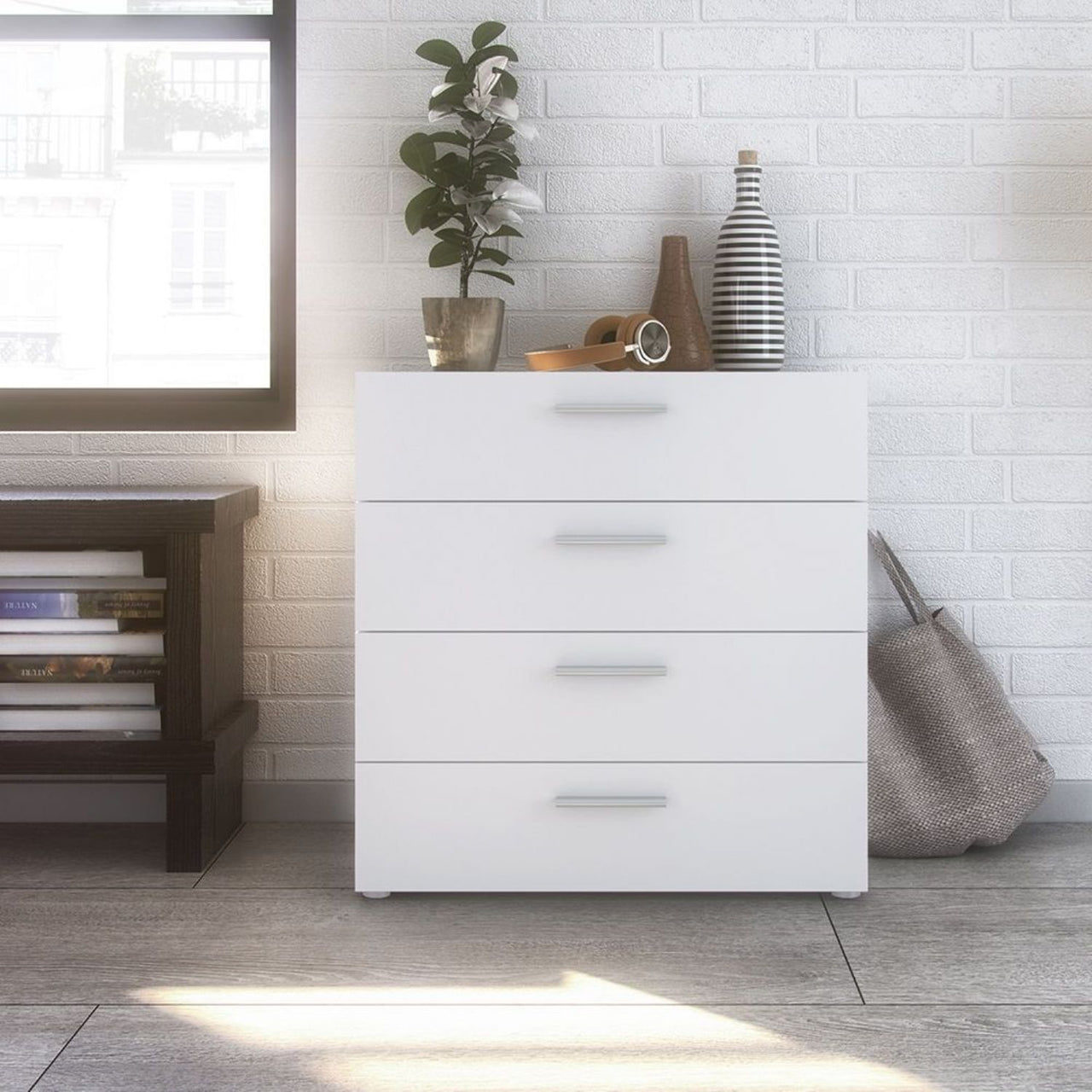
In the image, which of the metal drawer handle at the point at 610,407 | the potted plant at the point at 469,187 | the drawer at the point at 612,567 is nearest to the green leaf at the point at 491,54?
the potted plant at the point at 469,187

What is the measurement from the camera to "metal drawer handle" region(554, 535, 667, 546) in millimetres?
1730

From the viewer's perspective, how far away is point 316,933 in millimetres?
1670

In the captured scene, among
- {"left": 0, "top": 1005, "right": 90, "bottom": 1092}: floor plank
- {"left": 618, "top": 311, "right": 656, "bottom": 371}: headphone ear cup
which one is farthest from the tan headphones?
{"left": 0, "top": 1005, "right": 90, "bottom": 1092}: floor plank

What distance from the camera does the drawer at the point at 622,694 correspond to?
1747 millimetres

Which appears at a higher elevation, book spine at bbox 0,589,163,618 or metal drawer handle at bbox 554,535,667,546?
metal drawer handle at bbox 554,535,667,546

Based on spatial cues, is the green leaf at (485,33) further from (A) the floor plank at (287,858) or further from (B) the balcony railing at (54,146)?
(A) the floor plank at (287,858)

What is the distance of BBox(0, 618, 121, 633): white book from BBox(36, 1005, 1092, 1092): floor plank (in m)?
0.66

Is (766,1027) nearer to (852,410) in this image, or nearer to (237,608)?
(852,410)

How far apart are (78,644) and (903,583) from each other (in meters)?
1.31

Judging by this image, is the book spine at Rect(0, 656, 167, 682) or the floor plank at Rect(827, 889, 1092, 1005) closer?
the floor plank at Rect(827, 889, 1092, 1005)

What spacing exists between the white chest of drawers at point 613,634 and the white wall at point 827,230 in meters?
0.46

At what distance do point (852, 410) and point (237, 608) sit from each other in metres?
1.06

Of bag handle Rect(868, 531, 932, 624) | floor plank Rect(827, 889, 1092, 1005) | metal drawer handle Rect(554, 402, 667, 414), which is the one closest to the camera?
floor plank Rect(827, 889, 1092, 1005)

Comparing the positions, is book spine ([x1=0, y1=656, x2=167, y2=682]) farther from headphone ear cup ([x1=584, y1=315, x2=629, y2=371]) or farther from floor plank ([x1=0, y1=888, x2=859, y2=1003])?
headphone ear cup ([x1=584, y1=315, x2=629, y2=371])
